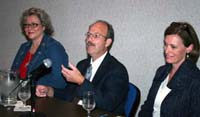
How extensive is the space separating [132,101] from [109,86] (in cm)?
22

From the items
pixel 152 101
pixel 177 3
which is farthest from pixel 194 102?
pixel 177 3

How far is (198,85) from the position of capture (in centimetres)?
225

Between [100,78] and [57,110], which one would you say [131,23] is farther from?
[57,110]

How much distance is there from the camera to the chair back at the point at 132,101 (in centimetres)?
249

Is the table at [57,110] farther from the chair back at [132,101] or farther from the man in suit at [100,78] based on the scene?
the chair back at [132,101]

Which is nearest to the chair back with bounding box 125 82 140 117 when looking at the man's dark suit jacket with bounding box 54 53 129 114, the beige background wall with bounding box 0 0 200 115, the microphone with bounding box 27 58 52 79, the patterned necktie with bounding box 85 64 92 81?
the man's dark suit jacket with bounding box 54 53 129 114

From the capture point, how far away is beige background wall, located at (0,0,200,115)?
3.09 m

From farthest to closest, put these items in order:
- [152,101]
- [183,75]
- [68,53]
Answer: [68,53] → [152,101] → [183,75]

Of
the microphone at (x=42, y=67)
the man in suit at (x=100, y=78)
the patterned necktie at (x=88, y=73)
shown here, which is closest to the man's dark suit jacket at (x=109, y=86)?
the man in suit at (x=100, y=78)

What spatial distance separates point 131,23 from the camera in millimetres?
3316

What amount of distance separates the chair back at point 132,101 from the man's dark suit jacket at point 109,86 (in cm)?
3

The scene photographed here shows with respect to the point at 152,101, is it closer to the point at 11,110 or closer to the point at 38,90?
the point at 38,90

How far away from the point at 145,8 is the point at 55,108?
150 cm

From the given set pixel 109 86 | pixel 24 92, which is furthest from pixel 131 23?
pixel 24 92
